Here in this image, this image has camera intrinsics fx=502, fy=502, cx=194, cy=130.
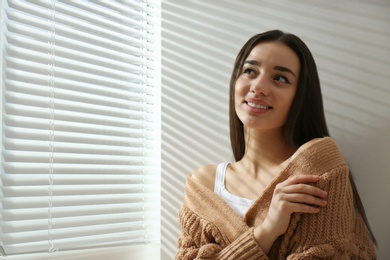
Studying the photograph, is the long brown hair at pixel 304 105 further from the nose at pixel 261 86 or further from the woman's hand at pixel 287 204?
the woman's hand at pixel 287 204

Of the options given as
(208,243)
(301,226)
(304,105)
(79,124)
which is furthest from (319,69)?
(79,124)

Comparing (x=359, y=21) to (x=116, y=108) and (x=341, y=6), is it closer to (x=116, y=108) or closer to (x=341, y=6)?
(x=341, y=6)

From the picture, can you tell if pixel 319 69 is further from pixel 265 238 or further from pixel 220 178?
pixel 265 238

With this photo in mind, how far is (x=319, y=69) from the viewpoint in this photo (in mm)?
1703

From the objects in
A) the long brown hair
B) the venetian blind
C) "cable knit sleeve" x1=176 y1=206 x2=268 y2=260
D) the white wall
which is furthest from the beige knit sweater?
the venetian blind

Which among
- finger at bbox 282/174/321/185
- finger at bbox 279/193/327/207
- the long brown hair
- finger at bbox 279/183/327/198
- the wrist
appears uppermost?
the long brown hair

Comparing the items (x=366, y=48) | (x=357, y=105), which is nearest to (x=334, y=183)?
(x=357, y=105)

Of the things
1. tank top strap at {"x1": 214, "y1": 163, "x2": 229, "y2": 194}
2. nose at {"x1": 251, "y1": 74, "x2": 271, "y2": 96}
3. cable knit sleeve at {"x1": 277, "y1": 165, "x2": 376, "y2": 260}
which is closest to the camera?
cable knit sleeve at {"x1": 277, "y1": 165, "x2": 376, "y2": 260}

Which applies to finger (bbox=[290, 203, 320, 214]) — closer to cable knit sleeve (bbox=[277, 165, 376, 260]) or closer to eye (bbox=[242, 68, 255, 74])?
cable knit sleeve (bbox=[277, 165, 376, 260])

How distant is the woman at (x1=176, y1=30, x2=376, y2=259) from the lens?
52.8 inches

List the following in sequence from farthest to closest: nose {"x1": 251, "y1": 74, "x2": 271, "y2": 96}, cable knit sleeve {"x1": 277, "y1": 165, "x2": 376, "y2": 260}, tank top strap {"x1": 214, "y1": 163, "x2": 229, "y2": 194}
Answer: tank top strap {"x1": 214, "y1": 163, "x2": 229, "y2": 194}
nose {"x1": 251, "y1": 74, "x2": 271, "y2": 96}
cable knit sleeve {"x1": 277, "y1": 165, "x2": 376, "y2": 260}

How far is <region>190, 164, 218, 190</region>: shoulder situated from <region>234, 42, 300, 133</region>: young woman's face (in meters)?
0.23

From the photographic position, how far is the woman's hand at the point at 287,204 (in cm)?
133

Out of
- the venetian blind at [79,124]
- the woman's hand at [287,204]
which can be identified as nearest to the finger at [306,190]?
the woman's hand at [287,204]
